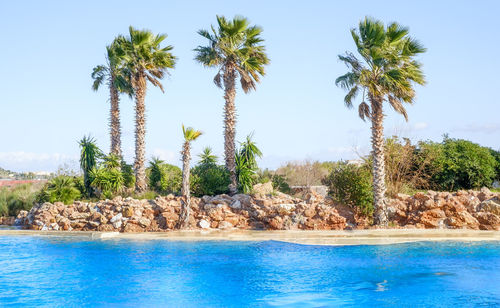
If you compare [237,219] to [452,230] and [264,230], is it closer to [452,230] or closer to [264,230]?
[264,230]

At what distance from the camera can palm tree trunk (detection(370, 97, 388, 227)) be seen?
17281 millimetres

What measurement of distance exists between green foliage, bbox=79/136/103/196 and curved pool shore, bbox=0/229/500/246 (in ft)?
23.4

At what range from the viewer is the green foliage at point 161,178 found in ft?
75.7

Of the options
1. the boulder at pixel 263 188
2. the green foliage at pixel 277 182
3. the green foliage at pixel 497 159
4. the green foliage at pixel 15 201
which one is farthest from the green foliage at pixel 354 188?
the green foliage at pixel 15 201

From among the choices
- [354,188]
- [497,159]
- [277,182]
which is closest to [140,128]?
[277,182]

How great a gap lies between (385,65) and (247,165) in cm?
815

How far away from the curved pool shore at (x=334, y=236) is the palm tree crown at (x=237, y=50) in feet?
29.3

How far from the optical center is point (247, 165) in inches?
883

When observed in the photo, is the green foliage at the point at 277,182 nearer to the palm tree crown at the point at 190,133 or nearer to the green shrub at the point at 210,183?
the green shrub at the point at 210,183

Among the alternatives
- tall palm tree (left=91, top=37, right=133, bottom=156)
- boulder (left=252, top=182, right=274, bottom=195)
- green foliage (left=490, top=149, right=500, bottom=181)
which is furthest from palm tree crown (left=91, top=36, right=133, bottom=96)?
green foliage (left=490, top=149, right=500, bottom=181)

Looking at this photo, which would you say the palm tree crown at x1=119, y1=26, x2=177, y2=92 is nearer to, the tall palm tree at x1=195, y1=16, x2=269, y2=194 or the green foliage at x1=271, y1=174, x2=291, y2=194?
the tall palm tree at x1=195, y1=16, x2=269, y2=194

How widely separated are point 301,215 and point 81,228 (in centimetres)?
871

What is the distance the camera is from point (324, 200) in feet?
61.4

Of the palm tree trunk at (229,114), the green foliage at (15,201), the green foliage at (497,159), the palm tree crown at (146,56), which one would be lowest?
the green foliage at (15,201)
